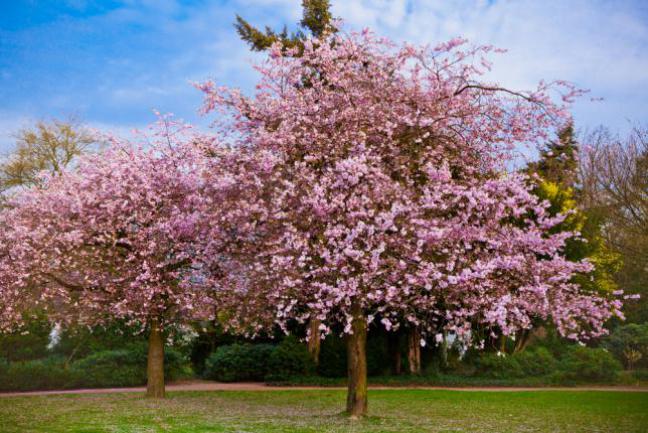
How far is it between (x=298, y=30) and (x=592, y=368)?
1927cm

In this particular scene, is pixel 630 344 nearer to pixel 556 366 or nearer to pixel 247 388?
pixel 556 366

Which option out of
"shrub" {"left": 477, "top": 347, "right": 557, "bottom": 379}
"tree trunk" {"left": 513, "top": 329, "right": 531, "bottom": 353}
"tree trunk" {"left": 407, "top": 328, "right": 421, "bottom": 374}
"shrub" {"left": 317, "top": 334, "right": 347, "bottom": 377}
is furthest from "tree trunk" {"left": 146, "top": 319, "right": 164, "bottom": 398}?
"tree trunk" {"left": 513, "top": 329, "right": 531, "bottom": 353}

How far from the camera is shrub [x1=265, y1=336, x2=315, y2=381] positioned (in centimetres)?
2670

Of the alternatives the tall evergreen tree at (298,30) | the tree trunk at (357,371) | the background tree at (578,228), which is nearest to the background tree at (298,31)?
the tall evergreen tree at (298,30)

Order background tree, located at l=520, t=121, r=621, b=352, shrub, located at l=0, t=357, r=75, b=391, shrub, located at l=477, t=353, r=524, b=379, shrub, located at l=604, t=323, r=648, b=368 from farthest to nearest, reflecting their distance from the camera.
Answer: background tree, located at l=520, t=121, r=621, b=352 → shrub, located at l=604, t=323, r=648, b=368 → shrub, located at l=477, t=353, r=524, b=379 → shrub, located at l=0, t=357, r=75, b=391

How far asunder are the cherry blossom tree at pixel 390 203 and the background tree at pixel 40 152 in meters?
25.0

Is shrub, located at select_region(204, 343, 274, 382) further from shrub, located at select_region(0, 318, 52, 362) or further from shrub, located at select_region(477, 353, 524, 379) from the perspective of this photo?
shrub, located at select_region(477, 353, 524, 379)

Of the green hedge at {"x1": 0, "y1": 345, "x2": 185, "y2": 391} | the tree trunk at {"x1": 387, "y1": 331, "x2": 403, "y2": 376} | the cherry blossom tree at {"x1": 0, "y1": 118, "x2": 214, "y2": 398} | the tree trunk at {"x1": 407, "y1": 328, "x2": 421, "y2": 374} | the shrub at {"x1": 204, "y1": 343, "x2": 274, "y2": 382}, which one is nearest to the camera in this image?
the cherry blossom tree at {"x1": 0, "y1": 118, "x2": 214, "y2": 398}

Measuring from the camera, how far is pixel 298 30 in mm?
30625

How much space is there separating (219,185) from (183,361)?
1525cm

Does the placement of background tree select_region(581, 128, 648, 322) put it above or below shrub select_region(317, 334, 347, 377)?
above

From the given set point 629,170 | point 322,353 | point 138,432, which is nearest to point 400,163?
point 138,432

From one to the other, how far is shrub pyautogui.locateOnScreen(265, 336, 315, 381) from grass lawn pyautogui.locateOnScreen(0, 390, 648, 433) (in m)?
3.39

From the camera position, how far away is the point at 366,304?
1447 cm
